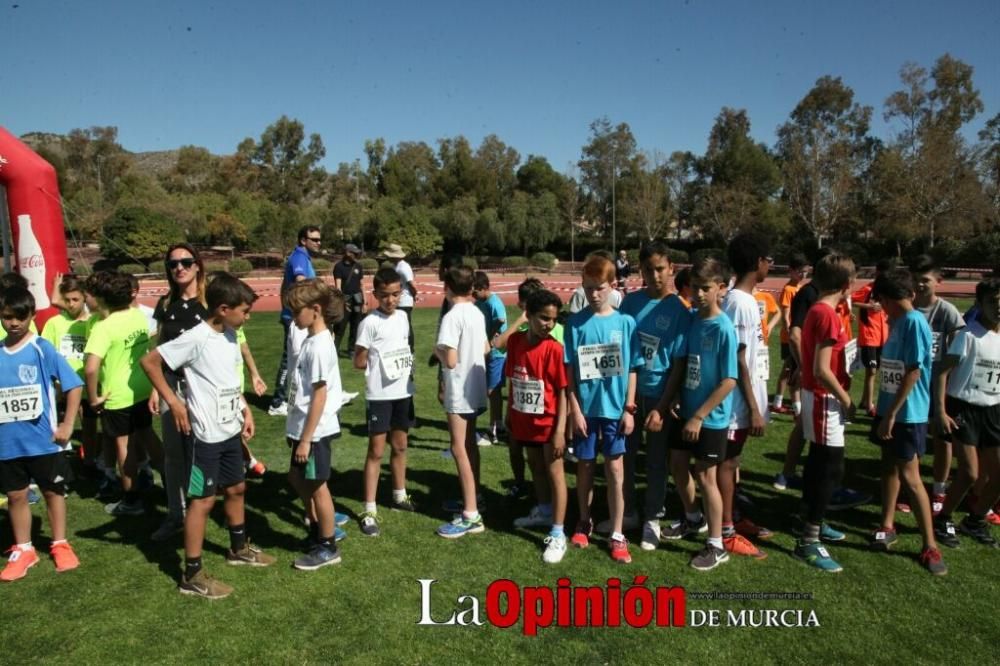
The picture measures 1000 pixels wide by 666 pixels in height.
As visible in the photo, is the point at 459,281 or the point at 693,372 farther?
the point at 459,281

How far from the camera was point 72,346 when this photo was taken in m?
5.56

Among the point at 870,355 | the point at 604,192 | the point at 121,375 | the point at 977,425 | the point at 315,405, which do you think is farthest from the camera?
the point at 604,192

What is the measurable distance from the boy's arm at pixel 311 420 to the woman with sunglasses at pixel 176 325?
1.09m

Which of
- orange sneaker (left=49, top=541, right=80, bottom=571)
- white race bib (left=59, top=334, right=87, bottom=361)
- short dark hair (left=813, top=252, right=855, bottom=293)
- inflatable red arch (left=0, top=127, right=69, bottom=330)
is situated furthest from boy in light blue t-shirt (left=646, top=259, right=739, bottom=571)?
inflatable red arch (left=0, top=127, right=69, bottom=330)

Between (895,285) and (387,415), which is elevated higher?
(895,285)

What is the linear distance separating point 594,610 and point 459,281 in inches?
95.0

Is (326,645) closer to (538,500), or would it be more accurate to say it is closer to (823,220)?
(538,500)

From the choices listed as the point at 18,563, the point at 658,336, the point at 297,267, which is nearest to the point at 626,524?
the point at 658,336

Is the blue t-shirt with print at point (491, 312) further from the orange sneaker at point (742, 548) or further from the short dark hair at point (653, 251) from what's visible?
the orange sneaker at point (742, 548)

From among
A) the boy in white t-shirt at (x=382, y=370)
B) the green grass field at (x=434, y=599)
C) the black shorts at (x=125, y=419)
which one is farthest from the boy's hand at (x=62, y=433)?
the boy in white t-shirt at (x=382, y=370)

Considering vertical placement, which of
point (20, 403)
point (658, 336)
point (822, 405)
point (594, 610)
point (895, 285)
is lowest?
point (594, 610)

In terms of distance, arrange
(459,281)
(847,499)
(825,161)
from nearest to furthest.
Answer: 1. (459,281)
2. (847,499)
3. (825,161)

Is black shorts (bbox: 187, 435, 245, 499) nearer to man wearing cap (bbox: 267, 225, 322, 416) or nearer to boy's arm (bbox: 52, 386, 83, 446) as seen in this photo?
boy's arm (bbox: 52, 386, 83, 446)

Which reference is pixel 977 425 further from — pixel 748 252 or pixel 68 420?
pixel 68 420
